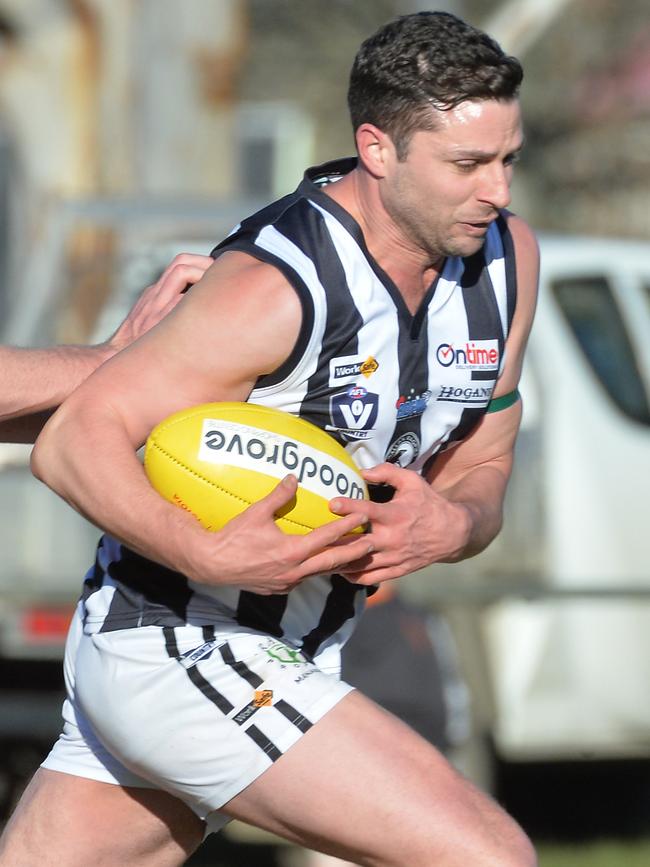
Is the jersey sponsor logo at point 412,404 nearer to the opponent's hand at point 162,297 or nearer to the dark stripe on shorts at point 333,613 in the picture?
the dark stripe on shorts at point 333,613

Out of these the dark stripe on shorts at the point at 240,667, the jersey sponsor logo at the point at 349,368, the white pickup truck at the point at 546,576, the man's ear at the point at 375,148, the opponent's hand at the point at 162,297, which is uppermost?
the man's ear at the point at 375,148

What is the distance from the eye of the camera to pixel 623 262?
6848mm

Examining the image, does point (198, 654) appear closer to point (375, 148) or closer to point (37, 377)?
point (37, 377)

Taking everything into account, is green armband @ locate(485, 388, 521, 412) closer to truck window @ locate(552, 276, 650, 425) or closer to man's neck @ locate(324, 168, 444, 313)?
man's neck @ locate(324, 168, 444, 313)

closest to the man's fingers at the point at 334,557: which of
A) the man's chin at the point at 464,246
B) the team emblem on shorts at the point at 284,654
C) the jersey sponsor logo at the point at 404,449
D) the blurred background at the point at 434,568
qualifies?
the team emblem on shorts at the point at 284,654

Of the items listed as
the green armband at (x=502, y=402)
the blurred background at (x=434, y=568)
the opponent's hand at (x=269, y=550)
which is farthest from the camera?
the blurred background at (x=434, y=568)

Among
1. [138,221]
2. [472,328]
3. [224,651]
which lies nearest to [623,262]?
[138,221]

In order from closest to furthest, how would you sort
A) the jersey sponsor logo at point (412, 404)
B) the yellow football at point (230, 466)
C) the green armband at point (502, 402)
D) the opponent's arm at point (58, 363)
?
the yellow football at point (230, 466)
the jersey sponsor logo at point (412, 404)
the opponent's arm at point (58, 363)
the green armband at point (502, 402)

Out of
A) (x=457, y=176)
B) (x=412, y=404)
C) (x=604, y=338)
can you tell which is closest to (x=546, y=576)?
(x=604, y=338)

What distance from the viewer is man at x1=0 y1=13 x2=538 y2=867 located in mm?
2922

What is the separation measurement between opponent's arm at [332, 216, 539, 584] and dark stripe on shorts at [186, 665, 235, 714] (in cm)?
34

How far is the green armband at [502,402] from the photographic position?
11.5ft

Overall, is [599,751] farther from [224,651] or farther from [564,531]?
[224,651]

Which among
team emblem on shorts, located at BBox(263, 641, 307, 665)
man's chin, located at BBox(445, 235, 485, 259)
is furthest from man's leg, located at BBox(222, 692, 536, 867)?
man's chin, located at BBox(445, 235, 485, 259)
